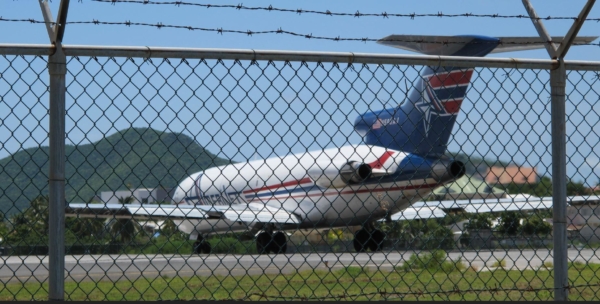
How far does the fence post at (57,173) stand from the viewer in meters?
3.59

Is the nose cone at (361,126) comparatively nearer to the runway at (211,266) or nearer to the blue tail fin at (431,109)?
the blue tail fin at (431,109)

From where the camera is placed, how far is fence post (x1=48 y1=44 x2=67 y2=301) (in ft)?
11.8

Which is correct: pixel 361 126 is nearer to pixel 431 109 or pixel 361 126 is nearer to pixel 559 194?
pixel 431 109

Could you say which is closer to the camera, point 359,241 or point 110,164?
point 110,164

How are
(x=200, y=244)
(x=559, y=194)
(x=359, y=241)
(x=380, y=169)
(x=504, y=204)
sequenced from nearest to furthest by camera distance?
(x=559, y=194), (x=200, y=244), (x=359, y=241), (x=380, y=169), (x=504, y=204)

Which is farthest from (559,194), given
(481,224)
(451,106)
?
(481,224)

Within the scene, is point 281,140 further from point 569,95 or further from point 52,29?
point 569,95

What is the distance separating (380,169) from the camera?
64.3 ft

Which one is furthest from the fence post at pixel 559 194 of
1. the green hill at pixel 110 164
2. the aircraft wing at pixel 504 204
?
the green hill at pixel 110 164

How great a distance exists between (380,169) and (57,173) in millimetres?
16257

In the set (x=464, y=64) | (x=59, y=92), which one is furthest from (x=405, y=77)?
(x=59, y=92)

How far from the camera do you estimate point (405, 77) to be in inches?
165

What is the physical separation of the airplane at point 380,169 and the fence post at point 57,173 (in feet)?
1.86

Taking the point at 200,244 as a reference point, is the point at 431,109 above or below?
above
